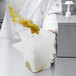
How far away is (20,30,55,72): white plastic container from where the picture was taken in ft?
2.60

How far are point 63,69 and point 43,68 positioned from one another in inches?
4.2

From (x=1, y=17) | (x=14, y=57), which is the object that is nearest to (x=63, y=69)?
(x=14, y=57)

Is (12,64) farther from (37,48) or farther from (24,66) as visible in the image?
(37,48)

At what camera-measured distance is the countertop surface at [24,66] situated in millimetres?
840

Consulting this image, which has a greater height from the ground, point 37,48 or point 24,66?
point 37,48

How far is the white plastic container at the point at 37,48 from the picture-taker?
793 mm

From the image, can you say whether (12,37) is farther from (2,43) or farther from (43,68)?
(43,68)

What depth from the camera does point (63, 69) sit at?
0.87 meters

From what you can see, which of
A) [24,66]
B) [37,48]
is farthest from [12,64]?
[37,48]

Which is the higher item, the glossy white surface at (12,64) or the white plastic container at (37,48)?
the white plastic container at (37,48)

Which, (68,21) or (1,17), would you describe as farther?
(1,17)

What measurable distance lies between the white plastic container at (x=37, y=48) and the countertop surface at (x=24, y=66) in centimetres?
4

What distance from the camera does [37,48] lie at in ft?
2.63

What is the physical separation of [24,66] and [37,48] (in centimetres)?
18
